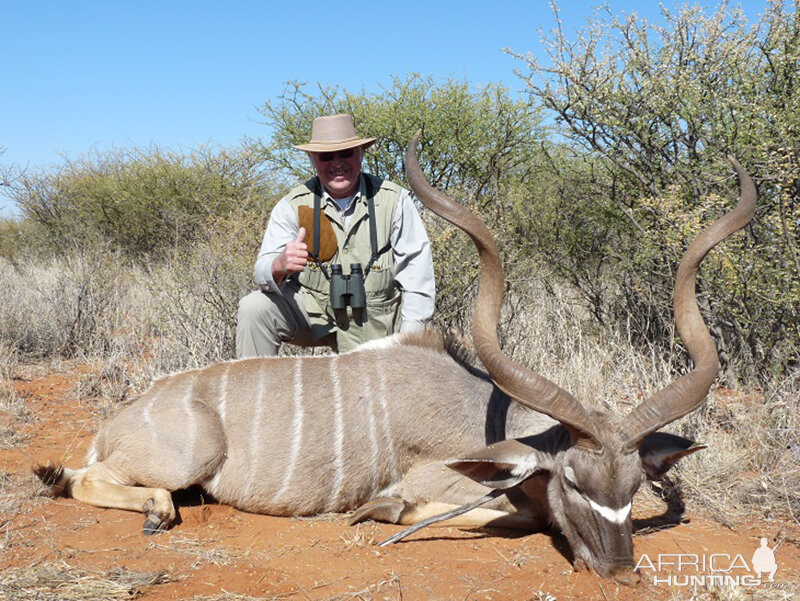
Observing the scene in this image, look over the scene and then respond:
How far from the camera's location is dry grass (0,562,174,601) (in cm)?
228

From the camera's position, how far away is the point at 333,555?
2730 millimetres

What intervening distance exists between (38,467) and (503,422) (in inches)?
78.5

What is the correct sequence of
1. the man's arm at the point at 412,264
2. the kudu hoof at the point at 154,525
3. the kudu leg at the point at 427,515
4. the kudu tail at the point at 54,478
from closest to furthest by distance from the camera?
the kudu hoof at the point at 154,525 → the kudu leg at the point at 427,515 → the kudu tail at the point at 54,478 → the man's arm at the point at 412,264

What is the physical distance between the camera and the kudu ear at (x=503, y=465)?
8.70 ft

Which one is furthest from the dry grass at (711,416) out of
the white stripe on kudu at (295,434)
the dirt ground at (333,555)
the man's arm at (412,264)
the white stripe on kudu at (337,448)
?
the white stripe on kudu at (295,434)

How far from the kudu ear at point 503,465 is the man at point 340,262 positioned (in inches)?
53.9

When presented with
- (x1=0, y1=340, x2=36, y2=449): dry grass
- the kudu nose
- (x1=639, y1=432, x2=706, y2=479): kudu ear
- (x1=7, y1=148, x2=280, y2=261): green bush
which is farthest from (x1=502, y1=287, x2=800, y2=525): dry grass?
(x1=7, y1=148, x2=280, y2=261): green bush

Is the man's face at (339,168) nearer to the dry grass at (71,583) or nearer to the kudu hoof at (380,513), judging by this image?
the kudu hoof at (380,513)

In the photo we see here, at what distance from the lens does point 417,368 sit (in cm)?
334

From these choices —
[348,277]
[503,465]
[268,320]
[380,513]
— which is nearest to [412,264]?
[348,277]

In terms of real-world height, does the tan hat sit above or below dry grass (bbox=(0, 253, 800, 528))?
above

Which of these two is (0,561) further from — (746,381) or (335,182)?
(746,381)

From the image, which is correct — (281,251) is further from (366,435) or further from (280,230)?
(366,435)

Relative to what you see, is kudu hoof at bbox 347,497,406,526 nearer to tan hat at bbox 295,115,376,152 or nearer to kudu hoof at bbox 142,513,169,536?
kudu hoof at bbox 142,513,169,536
